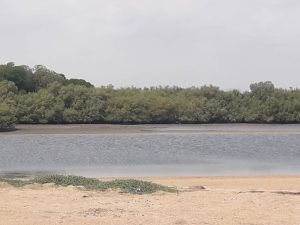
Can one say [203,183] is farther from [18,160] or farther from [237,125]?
[237,125]

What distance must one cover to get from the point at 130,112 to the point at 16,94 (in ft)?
37.4

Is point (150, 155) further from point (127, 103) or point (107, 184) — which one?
point (127, 103)

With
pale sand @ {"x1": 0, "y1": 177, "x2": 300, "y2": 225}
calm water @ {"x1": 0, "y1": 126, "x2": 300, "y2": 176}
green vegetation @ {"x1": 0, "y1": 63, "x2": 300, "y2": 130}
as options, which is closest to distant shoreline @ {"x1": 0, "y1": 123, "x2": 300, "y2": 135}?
green vegetation @ {"x1": 0, "y1": 63, "x2": 300, "y2": 130}

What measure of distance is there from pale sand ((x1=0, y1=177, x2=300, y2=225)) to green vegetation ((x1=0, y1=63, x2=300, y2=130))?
40.5 metres

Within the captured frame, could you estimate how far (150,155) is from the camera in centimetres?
3241


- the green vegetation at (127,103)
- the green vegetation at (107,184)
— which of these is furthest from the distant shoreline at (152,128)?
the green vegetation at (107,184)

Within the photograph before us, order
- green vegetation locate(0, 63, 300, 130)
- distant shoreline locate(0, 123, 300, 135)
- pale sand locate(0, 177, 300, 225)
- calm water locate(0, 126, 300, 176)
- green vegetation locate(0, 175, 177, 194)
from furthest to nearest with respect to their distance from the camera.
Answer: green vegetation locate(0, 63, 300, 130) < distant shoreline locate(0, 123, 300, 135) < calm water locate(0, 126, 300, 176) < green vegetation locate(0, 175, 177, 194) < pale sand locate(0, 177, 300, 225)

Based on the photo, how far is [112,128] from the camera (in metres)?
56.2

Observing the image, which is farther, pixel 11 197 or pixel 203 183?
pixel 203 183

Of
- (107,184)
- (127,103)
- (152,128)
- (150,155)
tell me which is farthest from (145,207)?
(127,103)

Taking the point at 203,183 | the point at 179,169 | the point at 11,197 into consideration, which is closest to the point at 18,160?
the point at 179,169

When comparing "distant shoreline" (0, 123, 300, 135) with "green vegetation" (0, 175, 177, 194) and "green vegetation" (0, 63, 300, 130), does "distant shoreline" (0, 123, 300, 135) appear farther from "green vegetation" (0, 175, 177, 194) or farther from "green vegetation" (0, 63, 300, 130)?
"green vegetation" (0, 175, 177, 194)

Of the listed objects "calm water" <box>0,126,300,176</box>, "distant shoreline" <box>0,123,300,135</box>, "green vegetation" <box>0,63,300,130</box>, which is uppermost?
"green vegetation" <box>0,63,300,130</box>

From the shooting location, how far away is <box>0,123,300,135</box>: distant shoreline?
5291 cm
